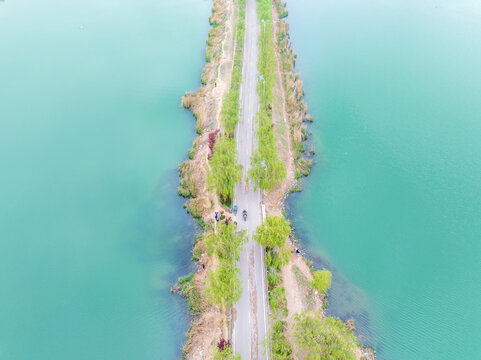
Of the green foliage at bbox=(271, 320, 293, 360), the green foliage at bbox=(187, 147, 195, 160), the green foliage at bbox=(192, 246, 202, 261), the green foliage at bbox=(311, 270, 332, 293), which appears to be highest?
the green foliage at bbox=(187, 147, 195, 160)

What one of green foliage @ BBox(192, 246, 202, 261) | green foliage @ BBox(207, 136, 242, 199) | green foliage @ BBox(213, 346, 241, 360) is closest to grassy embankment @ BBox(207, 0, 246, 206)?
green foliage @ BBox(207, 136, 242, 199)

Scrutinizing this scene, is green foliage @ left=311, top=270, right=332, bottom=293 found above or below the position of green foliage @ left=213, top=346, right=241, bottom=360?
above

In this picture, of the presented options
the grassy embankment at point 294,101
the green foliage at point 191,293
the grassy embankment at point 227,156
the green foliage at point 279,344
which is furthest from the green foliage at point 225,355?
the grassy embankment at point 294,101

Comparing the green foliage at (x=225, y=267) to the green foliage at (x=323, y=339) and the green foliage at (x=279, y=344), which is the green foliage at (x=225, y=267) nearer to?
the green foliage at (x=279, y=344)

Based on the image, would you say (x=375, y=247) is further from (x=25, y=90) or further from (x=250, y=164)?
(x=25, y=90)

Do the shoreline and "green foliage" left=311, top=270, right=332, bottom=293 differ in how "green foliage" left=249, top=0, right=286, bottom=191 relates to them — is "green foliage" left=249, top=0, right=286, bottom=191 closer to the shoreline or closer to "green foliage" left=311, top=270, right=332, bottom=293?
the shoreline

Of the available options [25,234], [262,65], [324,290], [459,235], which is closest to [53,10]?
[262,65]

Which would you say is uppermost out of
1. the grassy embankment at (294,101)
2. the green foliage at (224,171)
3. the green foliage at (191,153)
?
the grassy embankment at (294,101)

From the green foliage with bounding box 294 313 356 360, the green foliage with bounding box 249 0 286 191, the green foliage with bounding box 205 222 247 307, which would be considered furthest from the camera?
the green foliage with bounding box 249 0 286 191
